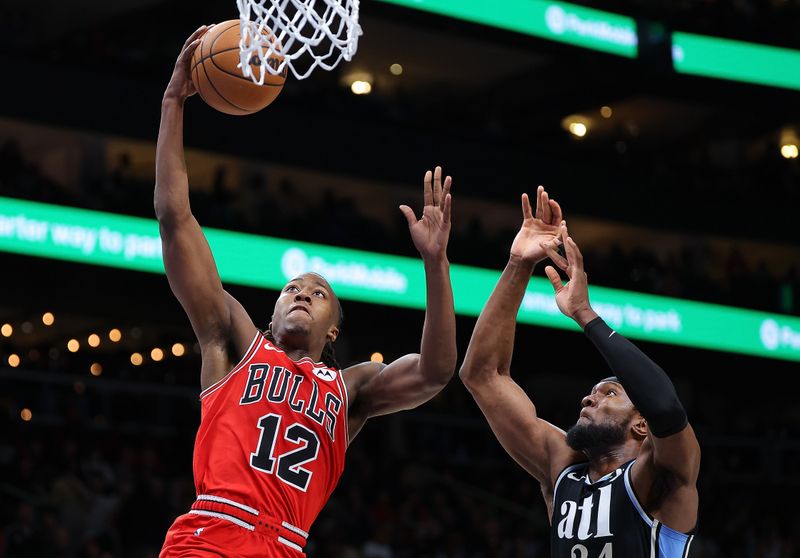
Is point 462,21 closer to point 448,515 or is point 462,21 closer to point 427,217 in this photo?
point 448,515

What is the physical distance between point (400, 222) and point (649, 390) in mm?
14972

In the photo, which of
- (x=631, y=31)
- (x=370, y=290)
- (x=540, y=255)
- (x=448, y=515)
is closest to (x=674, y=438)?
(x=540, y=255)

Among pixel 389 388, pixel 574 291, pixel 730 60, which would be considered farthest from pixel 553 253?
pixel 730 60

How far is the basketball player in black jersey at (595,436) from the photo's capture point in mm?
5109

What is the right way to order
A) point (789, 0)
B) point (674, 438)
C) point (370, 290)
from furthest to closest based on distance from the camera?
point (789, 0) → point (370, 290) → point (674, 438)

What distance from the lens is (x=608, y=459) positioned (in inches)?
225

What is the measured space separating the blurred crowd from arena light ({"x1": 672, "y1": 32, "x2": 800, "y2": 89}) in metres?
1.92

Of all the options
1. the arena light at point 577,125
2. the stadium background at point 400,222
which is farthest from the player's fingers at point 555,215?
the arena light at point 577,125

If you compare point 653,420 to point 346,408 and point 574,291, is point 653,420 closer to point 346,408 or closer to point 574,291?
point 574,291

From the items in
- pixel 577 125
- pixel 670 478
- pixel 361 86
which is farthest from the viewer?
pixel 577 125

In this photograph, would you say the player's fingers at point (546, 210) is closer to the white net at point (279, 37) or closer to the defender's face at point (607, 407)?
the defender's face at point (607, 407)

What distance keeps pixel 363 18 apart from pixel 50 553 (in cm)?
1126

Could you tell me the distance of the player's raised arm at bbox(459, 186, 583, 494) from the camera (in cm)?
604

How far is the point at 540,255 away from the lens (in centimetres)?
605
